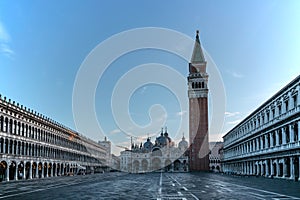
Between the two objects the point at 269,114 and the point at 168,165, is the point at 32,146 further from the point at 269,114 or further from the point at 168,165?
the point at 168,165

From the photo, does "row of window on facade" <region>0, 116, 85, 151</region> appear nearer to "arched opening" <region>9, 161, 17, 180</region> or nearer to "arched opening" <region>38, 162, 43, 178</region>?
"arched opening" <region>9, 161, 17, 180</region>

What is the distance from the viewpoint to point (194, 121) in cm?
12075

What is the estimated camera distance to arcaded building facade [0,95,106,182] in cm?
6075

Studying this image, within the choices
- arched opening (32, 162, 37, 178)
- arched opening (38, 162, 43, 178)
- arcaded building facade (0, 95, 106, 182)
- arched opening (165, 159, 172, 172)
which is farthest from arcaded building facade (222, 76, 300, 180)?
arched opening (165, 159, 172, 172)

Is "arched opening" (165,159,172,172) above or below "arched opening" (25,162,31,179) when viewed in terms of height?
below

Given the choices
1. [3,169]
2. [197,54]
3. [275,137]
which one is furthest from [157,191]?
[197,54]

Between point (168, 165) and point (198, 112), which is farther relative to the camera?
point (168, 165)

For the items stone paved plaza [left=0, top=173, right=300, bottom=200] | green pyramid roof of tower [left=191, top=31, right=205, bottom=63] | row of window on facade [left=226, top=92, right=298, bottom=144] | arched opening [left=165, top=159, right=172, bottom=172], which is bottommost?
arched opening [left=165, top=159, right=172, bottom=172]

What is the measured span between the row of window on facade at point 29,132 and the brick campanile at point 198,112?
3883cm

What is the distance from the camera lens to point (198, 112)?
121000 mm

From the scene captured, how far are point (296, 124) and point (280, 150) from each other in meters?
8.19

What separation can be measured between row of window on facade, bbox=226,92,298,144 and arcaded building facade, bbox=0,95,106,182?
1691 inches

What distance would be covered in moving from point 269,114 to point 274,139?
17.9ft

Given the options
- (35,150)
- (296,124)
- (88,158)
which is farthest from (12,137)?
(88,158)
